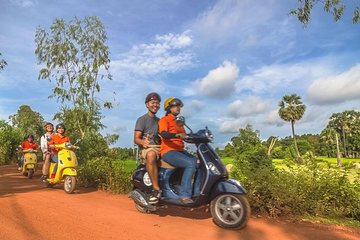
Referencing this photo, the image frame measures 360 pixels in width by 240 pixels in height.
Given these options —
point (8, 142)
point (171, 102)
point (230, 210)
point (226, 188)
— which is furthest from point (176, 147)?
point (8, 142)

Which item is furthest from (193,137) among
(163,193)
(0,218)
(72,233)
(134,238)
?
(0,218)

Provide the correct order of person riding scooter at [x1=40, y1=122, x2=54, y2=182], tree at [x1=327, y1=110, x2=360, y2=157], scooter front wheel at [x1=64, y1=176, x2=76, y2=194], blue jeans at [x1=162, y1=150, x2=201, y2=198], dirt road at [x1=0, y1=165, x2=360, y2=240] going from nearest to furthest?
1. dirt road at [x1=0, y1=165, x2=360, y2=240]
2. blue jeans at [x1=162, y1=150, x2=201, y2=198]
3. scooter front wheel at [x1=64, y1=176, x2=76, y2=194]
4. person riding scooter at [x1=40, y1=122, x2=54, y2=182]
5. tree at [x1=327, y1=110, x2=360, y2=157]

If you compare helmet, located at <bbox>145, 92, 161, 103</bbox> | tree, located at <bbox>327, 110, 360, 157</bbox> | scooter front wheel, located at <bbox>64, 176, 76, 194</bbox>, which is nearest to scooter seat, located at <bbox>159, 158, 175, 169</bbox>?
helmet, located at <bbox>145, 92, 161, 103</bbox>

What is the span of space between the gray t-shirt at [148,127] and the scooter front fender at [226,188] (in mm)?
1474

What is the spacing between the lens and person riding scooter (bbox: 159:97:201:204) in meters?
Result: 5.82

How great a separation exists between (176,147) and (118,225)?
1.55 meters

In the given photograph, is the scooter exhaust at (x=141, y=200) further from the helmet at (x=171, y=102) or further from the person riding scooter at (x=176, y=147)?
the helmet at (x=171, y=102)

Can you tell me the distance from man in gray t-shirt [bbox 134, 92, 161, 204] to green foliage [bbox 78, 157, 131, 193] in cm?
274

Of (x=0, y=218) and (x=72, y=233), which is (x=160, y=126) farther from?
(x=0, y=218)

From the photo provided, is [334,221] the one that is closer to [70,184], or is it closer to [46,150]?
[70,184]

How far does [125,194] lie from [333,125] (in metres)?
80.1

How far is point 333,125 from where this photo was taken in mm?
80938

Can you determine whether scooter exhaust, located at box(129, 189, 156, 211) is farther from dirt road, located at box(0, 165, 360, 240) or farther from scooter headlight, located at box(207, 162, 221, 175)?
scooter headlight, located at box(207, 162, 221, 175)

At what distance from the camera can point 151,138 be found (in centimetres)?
651
